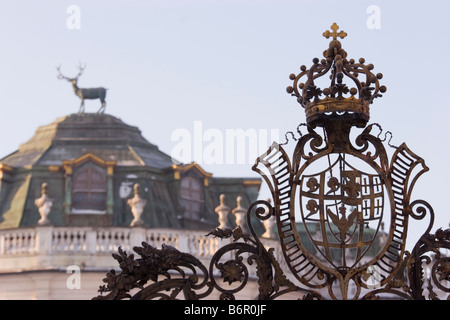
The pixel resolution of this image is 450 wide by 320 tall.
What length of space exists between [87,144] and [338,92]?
40.3m

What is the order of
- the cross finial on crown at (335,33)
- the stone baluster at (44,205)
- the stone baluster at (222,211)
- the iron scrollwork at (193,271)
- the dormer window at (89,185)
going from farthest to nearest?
the dormer window at (89,185)
the stone baluster at (222,211)
the stone baluster at (44,205)
the cross finial on crown at (335,33)
the iron scrollwork at (193,271)

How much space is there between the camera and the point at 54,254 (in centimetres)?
4603

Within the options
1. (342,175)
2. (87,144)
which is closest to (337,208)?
(342,175)

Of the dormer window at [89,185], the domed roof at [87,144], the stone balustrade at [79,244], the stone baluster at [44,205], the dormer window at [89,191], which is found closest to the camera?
the stone balustrade at [79,244]

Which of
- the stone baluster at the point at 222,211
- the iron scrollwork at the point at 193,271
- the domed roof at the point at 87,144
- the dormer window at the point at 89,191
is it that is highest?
the domed roof at the point at 87,144

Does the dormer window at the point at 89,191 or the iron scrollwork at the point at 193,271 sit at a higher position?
the dormer window at the point at 89,191

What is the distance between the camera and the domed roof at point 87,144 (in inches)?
2082

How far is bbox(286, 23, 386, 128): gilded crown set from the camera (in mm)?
13555

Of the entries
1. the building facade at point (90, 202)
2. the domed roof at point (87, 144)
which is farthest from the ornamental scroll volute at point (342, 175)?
the domed roof at point (87, 144)

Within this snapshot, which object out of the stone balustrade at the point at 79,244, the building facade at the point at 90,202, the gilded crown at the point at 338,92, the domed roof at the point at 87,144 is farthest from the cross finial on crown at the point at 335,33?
the domed roof at the point at 87,144

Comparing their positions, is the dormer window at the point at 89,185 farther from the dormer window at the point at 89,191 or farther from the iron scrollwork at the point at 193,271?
the iron scrollwork at the point at 193,271

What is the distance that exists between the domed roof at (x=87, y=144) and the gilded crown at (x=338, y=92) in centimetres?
3871

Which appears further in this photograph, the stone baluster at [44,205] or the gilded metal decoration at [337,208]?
the stone baluster at [44,205]
